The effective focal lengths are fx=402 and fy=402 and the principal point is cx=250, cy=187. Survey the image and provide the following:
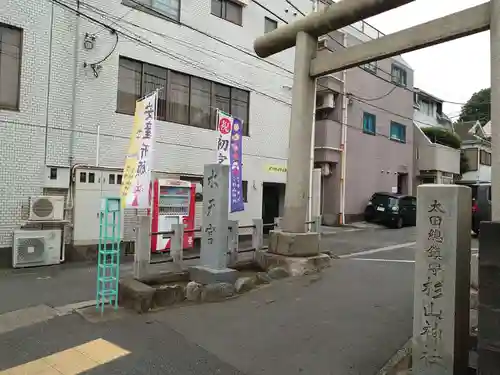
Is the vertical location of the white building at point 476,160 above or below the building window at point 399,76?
below

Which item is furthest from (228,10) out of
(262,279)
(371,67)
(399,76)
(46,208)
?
(399,76)

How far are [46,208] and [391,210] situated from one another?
16434 mm

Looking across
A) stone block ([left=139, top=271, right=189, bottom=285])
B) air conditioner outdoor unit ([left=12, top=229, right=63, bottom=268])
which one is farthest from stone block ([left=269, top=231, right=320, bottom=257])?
air conditioner outdoor unit ([left=12, top=229, right=63, bottom=268])

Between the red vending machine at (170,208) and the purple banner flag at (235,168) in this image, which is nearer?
the purple banner flag at (235,168)

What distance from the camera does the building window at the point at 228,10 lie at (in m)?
14.0

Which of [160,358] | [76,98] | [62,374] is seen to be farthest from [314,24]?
[62,374]

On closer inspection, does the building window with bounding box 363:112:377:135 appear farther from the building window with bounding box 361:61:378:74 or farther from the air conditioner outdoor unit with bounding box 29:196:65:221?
the air conditioner outdoor unit with bounding box 29:196:65:221

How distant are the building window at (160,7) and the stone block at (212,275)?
27.7 feet

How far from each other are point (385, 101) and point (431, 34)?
18049mm

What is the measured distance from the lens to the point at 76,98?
10672mm

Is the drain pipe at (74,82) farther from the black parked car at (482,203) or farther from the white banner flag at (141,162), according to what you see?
the black parked car at (482,203)

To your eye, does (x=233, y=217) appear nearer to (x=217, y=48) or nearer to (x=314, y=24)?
(x=217, y=48)

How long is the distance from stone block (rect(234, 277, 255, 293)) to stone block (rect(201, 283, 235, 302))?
0.87ft

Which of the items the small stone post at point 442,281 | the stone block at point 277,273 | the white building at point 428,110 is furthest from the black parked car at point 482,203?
the white building at point 428,110
